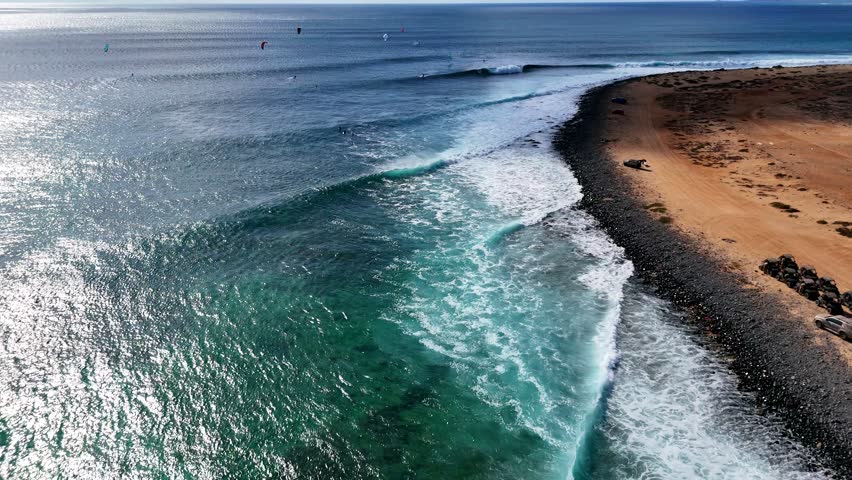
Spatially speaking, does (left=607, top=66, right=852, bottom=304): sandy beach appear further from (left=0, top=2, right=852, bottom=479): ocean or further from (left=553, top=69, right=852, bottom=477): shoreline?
(left=0, top=2, right=852, bottom=479): ocean

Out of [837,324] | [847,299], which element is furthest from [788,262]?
[837,324]

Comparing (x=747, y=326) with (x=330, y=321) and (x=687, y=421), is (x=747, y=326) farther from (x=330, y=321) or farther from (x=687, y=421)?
(x=330, y=321)

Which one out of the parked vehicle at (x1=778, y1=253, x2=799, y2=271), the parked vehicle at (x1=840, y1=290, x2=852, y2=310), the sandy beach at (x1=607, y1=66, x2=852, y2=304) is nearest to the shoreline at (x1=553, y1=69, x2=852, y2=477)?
the sandy beach at (x1=607, y1=66, x2=852, y2=304)

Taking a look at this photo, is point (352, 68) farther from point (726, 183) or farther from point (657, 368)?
point (657, 368)

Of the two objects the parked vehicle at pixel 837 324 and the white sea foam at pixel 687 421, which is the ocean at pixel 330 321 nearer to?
the white sea foam at pixel 687 421

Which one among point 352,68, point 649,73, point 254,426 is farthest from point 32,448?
point 649,73
